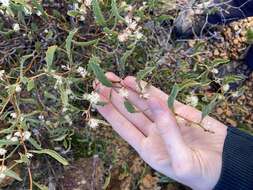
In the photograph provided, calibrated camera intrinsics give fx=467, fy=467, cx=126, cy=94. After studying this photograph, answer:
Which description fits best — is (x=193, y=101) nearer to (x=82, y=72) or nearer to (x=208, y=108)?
(x=208, y=108)

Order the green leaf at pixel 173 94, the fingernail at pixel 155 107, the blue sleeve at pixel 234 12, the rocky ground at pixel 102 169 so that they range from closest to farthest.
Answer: the green leaf at pixel 173 94 → the fingernail at pixel 155 107 → the rocky ground at pixel 102 169 → the blue sleeve at pixel 234 12

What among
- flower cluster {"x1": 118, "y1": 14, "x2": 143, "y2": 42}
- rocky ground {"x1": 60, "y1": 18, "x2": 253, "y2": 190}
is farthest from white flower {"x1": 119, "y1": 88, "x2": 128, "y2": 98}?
rocky ground {"x1": 60, "y1": 18, "x2": 253, "y2": 190}

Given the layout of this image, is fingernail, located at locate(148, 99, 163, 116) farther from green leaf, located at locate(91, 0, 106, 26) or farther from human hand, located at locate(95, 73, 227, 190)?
green leaf, located at locate(91, 0, 106, 26)

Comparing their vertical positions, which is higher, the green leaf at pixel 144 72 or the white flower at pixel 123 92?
the green leaf at pixel 144 72

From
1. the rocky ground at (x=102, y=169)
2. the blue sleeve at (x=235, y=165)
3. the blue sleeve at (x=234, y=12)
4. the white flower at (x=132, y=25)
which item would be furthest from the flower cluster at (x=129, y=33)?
the blue sleeve at (x=234, y=12)

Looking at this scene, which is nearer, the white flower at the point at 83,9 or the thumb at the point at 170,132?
the thumb at the point at 170,132

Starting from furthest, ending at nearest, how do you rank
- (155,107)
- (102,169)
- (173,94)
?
1. (102,169)
2. (155,107)
3. (173,94)

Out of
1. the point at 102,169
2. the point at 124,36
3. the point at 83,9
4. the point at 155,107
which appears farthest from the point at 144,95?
the point at 102,169

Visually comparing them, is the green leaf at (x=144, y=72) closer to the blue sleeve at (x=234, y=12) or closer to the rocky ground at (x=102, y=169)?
the rocky ground at (x=102, y=169)
